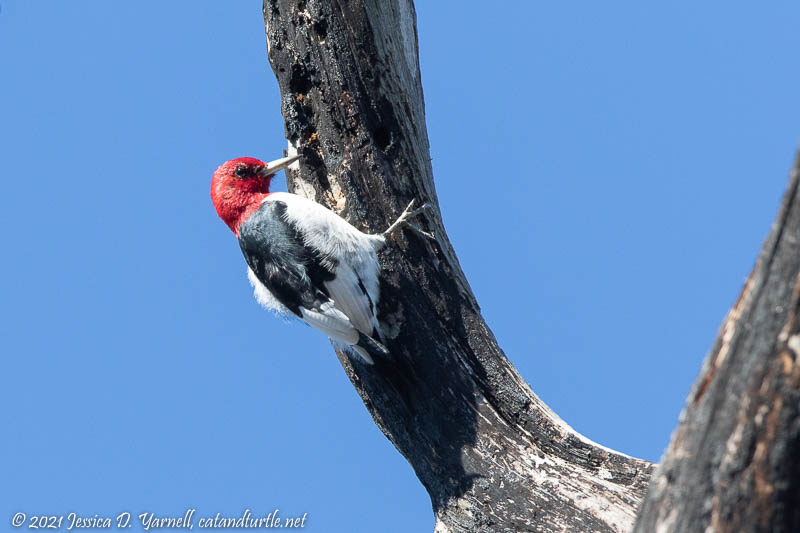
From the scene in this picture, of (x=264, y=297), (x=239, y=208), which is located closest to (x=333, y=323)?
(x=264, y=297)

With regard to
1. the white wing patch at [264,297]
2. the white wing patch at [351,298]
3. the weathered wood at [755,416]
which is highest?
the white wing patch at [264,297]

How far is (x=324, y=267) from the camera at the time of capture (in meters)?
4.59

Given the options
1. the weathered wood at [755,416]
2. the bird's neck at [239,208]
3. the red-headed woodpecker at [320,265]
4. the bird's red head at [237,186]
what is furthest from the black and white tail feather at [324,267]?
the weathered wood at [755,416]

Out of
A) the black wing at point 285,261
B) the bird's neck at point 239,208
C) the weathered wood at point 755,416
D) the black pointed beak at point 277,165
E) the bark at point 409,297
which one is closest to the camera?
the weathered wood at point 755,416

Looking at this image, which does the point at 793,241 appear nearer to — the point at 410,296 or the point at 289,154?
the point at 410,296

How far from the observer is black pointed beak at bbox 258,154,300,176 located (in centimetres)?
484

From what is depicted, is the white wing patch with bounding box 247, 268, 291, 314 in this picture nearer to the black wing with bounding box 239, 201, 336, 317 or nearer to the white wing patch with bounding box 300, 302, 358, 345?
the black wing with bounding box 239, 201, 336, 317

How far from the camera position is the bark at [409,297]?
4.46 m

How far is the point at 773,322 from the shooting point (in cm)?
198

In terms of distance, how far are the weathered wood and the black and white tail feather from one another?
2.61 meters

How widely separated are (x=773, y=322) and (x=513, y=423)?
270 centimetres

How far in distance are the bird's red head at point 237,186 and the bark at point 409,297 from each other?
0.44 m

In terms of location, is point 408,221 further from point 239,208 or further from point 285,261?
point 239,208

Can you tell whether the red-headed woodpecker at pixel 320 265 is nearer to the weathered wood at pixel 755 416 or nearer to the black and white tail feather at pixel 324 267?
the black and white tail feather at pixel 324 267
